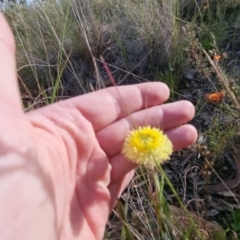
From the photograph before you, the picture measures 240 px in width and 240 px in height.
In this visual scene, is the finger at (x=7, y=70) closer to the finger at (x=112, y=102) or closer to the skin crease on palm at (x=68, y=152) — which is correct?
the skin crease on palm at (x=68, y=152)

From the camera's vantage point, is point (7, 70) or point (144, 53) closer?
point (7, 70)

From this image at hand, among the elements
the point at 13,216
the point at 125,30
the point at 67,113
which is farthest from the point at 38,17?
the point at 13,216

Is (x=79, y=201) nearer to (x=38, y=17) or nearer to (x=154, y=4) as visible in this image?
(x=154, y=4)

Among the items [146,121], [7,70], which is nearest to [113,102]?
[146,121]

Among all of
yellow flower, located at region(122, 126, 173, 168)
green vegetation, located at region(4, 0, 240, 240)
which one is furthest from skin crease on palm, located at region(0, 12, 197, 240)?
green vegetation, located at region(4, 0, 240, 240)

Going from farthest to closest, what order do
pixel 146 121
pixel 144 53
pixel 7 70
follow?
pixel 144 53 < pixel 146 121 < pixel 7 70

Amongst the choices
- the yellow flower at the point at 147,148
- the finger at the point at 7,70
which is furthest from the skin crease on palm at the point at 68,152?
the yellow flower at the point at 147,148

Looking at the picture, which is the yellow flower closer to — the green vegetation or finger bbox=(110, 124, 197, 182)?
finger bbox=(110, 124, 197, 182)

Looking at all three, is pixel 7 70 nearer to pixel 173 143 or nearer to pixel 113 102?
pixel 113 102
